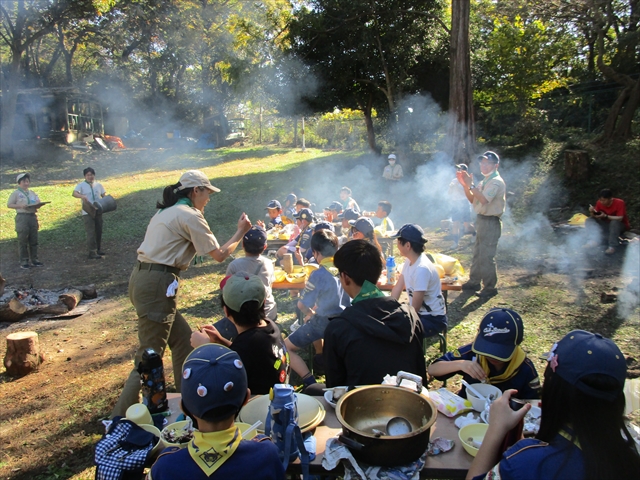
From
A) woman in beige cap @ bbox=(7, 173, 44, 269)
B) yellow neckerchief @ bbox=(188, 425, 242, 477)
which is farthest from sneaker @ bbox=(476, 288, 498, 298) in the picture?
woman in beige cap @ bbox=(7, 173, 44, 269)

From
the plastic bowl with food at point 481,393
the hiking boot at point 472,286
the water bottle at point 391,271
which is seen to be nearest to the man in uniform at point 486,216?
the hiking boot at point 472,286

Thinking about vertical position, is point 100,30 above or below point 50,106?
above

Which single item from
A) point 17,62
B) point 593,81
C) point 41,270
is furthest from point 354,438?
point 17,62

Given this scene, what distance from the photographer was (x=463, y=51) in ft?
40.7

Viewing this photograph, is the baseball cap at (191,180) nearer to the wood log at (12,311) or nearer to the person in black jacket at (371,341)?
the person in black jacket at (371,341)

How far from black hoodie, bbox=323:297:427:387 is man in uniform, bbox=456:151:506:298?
12.6ft

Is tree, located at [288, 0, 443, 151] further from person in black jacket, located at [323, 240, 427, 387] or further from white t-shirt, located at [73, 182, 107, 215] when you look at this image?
person in black jacket, located at [323, 240, 427, 387]

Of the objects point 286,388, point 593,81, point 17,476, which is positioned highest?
point 593,81

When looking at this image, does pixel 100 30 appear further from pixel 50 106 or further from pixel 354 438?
pixel 354 438

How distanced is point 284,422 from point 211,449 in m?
0.39

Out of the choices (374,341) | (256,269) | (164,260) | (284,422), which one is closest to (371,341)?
(374,341)

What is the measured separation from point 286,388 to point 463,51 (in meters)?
12.6

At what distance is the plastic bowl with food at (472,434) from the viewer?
204 centimetres

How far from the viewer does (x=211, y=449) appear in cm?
157
